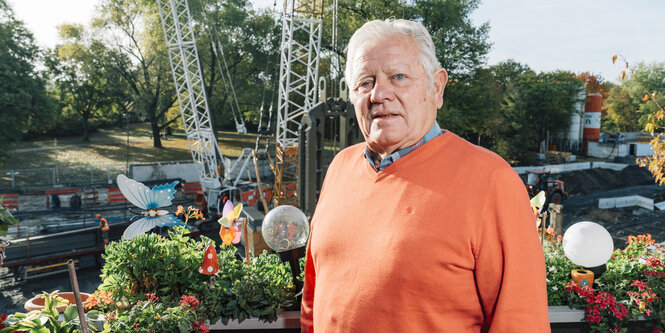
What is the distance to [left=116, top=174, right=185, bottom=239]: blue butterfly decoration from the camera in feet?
8.33

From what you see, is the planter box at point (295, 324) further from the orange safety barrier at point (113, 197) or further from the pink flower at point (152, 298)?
the orange safety barrier at point (113, 197)

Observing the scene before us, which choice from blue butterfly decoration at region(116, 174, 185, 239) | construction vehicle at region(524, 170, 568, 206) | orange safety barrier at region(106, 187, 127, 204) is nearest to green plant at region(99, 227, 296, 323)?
blue butterfly decoration at region(116, 174, 185, 239)

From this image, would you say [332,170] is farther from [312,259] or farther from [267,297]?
[267,297]

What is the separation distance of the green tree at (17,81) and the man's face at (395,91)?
67.6 ft

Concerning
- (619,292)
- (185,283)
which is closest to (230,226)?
(185,283)

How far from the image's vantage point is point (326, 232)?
1550mm

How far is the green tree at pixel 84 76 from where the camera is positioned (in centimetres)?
2404

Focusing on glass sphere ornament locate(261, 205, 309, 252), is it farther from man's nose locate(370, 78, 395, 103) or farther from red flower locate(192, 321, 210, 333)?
man's nose locate(370, 78, 395, 103)

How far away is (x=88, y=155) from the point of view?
83.4 feet

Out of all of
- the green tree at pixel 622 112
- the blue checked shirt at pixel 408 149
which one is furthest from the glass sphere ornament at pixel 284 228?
the green tree at pixel 622 112

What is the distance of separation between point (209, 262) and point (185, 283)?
249 mm

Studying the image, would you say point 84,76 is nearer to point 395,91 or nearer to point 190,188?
point 190,188

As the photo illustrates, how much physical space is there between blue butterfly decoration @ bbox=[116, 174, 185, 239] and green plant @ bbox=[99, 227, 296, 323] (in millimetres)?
105

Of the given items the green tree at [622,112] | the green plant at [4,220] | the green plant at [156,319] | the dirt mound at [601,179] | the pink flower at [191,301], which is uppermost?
the green tree at [622,112]
